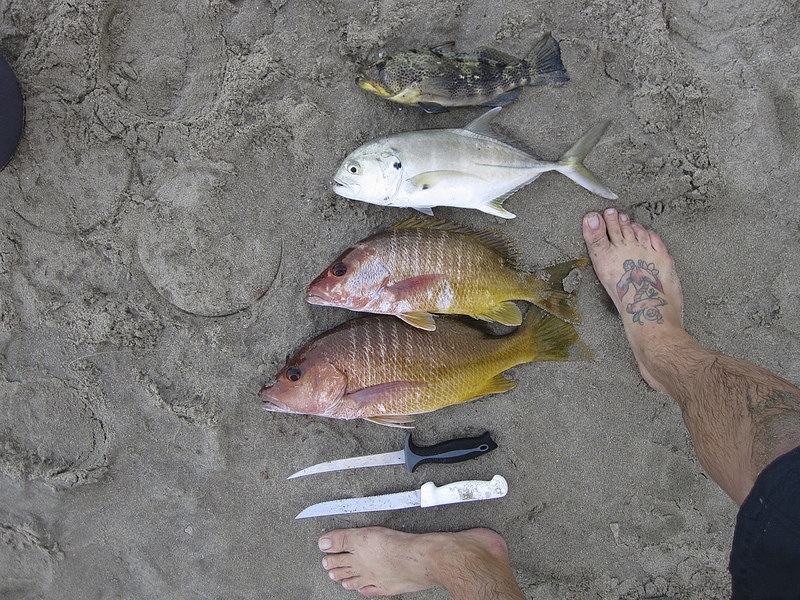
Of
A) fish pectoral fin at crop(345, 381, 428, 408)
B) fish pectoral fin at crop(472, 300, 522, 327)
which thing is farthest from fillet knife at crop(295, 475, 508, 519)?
fish pectoral fin at crop(472, 300, 522, 327)

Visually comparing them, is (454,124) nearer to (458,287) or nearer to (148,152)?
(458,287)

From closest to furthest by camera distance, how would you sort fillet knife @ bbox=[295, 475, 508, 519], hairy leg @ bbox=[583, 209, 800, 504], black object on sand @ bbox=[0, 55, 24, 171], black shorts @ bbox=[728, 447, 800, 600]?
1. black shorts @ bbox=[728, 447, 800, 600]
2. hairy leg @ bbox=[583, 209, 800, 504]
3. black object on sand @ bbox=[0, 55, 24, 171]
4. fillet knife @ bbox=[295, 475, 508, 519]

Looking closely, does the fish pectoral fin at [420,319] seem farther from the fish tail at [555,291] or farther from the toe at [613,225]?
the toe at [613,225]

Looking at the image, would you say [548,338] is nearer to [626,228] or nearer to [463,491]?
[626,228]

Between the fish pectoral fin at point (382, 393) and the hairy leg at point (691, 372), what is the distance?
4.23ft

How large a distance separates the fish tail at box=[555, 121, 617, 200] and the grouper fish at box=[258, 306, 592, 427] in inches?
32.1

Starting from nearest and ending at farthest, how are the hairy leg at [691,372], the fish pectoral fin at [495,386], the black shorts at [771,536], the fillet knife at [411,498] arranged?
the black shorts at [771,536] → the hairy leg at [691,372] → the fish pectoral fin at [495,386] → the fillet knife at [411,498]

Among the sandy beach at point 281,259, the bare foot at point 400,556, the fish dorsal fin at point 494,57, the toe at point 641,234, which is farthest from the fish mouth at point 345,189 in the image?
the bare foot at point 400,556

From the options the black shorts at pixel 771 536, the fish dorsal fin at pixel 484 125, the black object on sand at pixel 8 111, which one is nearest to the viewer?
the black shorts at pixel 771 536

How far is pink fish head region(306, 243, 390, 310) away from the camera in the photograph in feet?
8.79

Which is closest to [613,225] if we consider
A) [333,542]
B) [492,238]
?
[492,238]

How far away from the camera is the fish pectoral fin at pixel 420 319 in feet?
8.96

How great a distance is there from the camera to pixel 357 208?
293cm

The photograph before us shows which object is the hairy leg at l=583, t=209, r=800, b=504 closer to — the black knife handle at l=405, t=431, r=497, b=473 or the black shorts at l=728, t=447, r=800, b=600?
the black shorts at l=728, t=447, r=800, b=600
